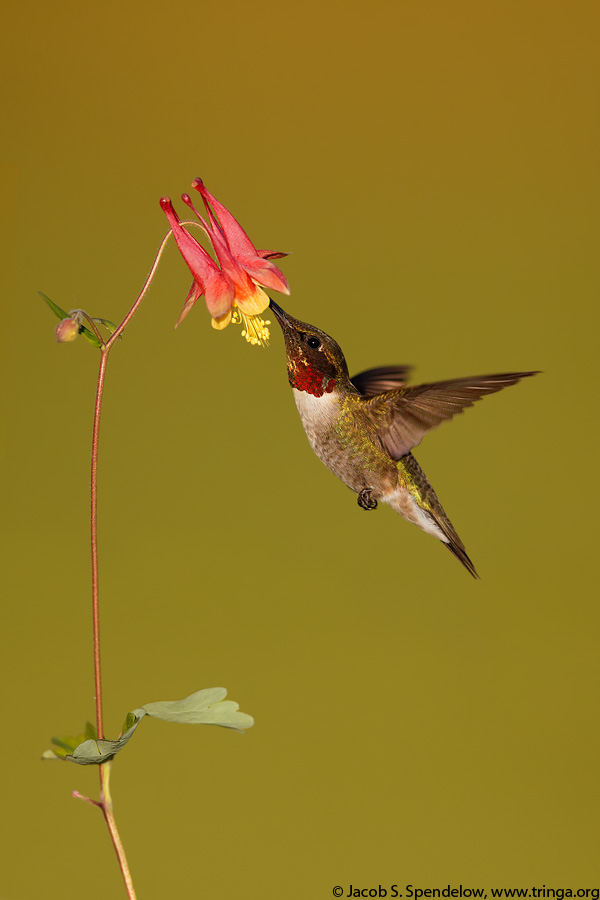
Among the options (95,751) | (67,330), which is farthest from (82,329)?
(95,751)

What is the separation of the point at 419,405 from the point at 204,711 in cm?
40

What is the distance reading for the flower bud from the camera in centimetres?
73

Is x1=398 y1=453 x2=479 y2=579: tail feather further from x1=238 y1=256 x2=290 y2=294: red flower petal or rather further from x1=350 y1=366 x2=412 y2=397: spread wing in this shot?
x1=238 y1=256 x2=290 y2=294: red flower petal

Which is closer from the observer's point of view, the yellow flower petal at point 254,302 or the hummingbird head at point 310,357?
the yellow flower petal at point 254,302

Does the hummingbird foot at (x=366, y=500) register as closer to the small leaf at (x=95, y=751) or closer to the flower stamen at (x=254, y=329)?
the flower stamen at (x=254, y=329)

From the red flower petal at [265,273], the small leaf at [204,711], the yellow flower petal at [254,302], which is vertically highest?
the red flower petal at [265,273]

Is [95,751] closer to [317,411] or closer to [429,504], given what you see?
[317,411]

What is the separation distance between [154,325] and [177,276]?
0.14 meters

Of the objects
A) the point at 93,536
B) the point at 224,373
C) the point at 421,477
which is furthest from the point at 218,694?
the point at 224,373

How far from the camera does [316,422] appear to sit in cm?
99

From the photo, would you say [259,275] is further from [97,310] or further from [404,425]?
[97,310]

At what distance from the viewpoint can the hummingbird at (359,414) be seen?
936 mm

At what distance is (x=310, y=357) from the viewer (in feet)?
3.16

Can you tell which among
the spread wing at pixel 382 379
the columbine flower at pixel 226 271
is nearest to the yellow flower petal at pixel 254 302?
the columbine flower at pixel 226 271
